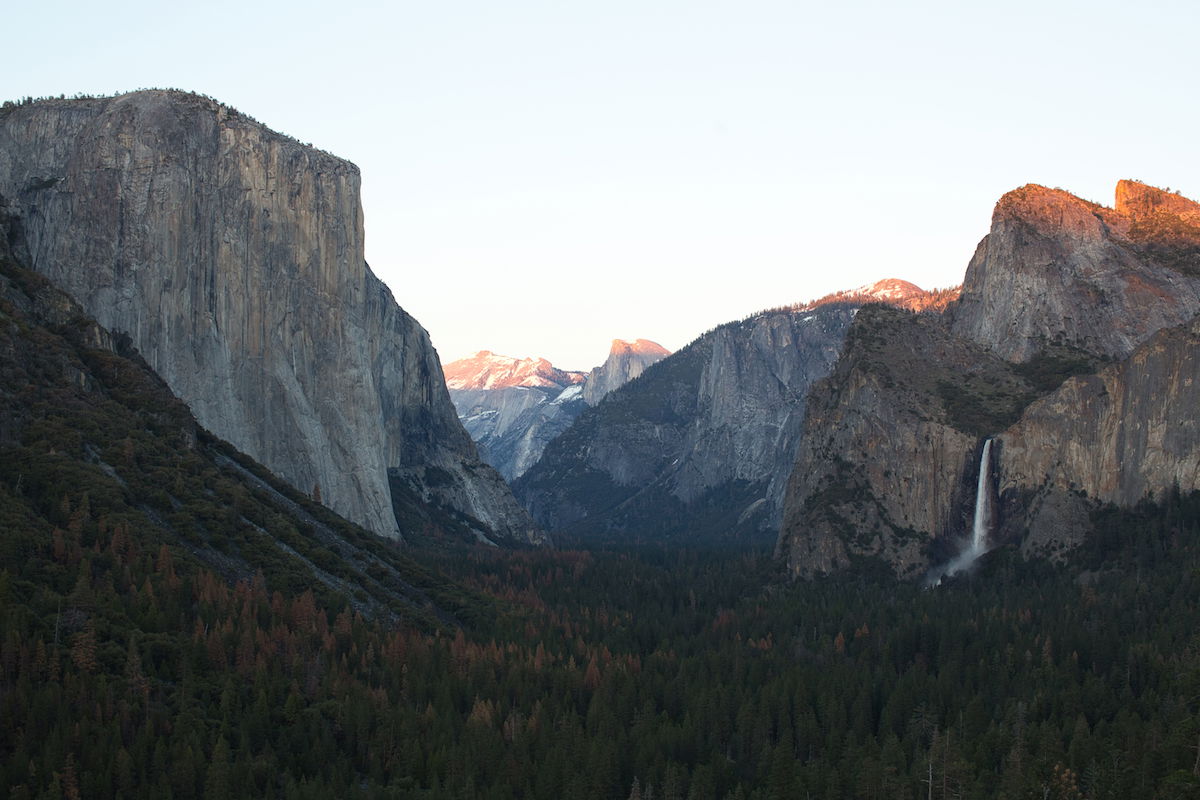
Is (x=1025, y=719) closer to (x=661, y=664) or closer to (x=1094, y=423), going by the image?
(x=661, y=664)

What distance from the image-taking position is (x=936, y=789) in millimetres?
109562

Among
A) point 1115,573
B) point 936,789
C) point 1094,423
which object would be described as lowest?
point 936,789

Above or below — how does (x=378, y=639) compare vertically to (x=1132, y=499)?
below

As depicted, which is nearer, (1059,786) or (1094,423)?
(1059,786)

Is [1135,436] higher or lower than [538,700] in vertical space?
higher

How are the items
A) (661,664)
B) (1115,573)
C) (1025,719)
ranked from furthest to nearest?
(1115,573) → (661,664) → (1025,719)

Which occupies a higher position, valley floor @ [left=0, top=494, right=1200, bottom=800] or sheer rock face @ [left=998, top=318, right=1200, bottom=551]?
sheer rock face @ [left=998, top=318, right=1200, bottom=551]

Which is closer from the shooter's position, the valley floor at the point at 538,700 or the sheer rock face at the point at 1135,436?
the valley floor at the point at 538,700

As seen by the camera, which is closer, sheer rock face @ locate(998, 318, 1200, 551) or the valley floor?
the valley floor

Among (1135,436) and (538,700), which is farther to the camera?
(1135,436)

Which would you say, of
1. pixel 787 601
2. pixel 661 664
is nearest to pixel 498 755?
pixel 661 664

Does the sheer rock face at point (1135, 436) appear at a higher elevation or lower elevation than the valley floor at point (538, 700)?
higher

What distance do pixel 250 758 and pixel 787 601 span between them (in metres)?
104

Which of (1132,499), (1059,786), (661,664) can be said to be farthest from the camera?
(1132,499)
